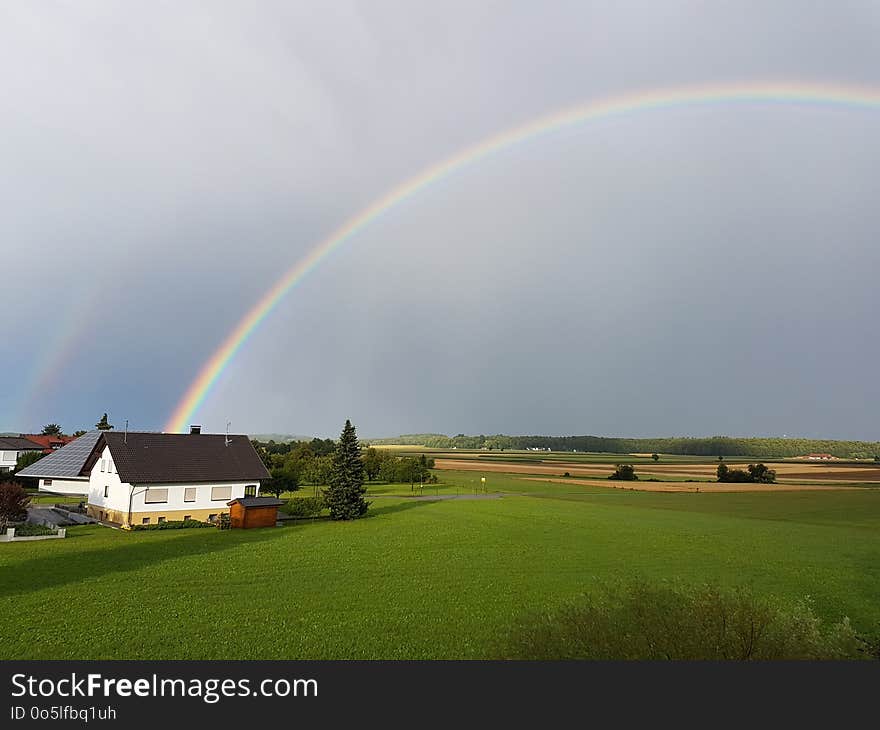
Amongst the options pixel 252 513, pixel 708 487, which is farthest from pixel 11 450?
pixel 708 487

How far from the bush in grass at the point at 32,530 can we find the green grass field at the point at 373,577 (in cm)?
165

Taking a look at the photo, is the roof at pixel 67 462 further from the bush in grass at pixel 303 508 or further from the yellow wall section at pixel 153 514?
the bush in grass at pixel 303 508

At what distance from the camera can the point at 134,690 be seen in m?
8.23

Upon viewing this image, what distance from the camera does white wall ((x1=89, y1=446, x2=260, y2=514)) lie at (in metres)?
38.8

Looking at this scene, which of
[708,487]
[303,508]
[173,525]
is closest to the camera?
[173,525]

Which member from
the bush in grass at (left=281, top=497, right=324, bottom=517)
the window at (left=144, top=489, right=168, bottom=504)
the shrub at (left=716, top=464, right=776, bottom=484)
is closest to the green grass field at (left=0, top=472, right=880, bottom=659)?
the window at (left=144, top=489, right=168, bottom=504)

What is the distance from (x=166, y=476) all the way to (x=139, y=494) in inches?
85.1

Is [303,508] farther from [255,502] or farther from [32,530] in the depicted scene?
[32,530]

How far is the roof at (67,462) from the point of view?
49.3 meters

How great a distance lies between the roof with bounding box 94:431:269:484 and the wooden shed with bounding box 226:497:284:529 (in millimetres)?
3752

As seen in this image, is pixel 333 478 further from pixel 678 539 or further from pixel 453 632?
pixel 453 632

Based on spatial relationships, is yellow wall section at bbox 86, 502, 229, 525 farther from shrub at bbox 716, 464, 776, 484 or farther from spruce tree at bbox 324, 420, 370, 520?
shrub at bbox 716, 464, 776, 484

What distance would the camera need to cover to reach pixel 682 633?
8.27m

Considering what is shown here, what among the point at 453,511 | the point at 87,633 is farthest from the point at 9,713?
the point at 453,511
